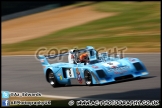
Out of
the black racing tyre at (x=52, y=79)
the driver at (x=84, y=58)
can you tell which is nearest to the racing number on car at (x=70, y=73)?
the driver at (x=84, y=58)

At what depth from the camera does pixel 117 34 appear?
88.1 feet

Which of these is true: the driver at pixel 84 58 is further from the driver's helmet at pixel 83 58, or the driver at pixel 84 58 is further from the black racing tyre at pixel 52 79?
the black racing tyre at pixel 52 79

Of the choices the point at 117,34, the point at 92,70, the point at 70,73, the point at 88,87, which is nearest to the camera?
the point at 92,70

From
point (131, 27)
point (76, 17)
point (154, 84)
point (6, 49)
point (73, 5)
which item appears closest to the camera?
point (154, 84)

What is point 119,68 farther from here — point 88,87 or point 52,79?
point 52,79

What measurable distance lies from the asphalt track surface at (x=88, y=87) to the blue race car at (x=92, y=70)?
186 millimetres

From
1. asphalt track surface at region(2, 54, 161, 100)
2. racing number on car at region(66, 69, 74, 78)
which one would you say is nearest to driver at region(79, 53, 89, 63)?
racing number on car at region(66, 69, 74, 78)

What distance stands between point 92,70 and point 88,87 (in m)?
0.51

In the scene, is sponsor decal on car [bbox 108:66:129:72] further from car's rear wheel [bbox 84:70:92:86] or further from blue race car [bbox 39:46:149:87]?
car's rear wheel [bbox 84:70:92:86]

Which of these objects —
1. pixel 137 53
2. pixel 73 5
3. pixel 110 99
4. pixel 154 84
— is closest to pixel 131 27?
pixel 137 53

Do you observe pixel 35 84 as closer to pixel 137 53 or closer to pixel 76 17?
pixel 137 53

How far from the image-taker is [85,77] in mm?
13523

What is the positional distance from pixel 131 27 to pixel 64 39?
3886 millimetres

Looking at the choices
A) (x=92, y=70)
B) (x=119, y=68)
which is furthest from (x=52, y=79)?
(x=119, y=68)
